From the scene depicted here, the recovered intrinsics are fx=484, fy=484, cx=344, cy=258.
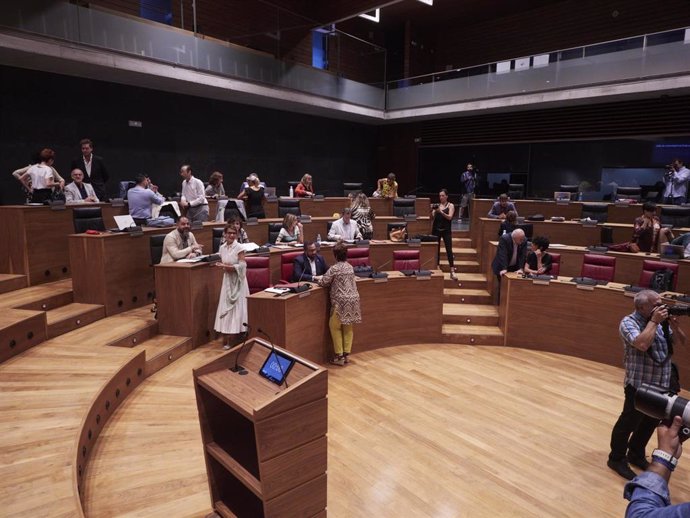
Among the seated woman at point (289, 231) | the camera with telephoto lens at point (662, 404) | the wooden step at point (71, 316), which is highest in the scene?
the seated woman at point (289, 231)

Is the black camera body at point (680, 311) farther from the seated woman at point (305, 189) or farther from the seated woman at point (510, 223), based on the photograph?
the seated woman at point (305, 189)

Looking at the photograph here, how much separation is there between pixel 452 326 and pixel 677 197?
5.06 meters

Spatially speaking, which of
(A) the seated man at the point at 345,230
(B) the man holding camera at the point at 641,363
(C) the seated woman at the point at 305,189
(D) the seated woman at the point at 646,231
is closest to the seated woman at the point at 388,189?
(C) the seated woman at the point at 305,189

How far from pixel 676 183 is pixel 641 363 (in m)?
6.45

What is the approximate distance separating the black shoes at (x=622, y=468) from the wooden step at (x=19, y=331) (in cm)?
447

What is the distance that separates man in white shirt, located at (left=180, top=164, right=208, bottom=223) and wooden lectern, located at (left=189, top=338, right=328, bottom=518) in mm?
4485

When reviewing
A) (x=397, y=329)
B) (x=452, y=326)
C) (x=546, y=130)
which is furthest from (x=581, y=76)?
(x=397, y=329)

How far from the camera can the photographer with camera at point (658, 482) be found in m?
1.29

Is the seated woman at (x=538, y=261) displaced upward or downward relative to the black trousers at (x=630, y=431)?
upward

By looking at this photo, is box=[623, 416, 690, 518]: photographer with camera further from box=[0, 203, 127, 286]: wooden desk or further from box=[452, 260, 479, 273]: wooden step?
box=[452, 260, 479, 273]: wooden step

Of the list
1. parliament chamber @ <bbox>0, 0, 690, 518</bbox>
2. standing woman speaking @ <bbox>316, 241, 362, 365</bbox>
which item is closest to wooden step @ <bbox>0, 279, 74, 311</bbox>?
parliament chamber @ <bbox>0, 0, 690, 518</bbox>

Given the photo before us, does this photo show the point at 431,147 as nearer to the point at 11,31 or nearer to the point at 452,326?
the point at 452,326

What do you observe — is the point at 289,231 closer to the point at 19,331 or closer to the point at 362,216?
the point at 362,216

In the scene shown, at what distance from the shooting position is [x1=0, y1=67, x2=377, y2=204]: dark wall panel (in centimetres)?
725
